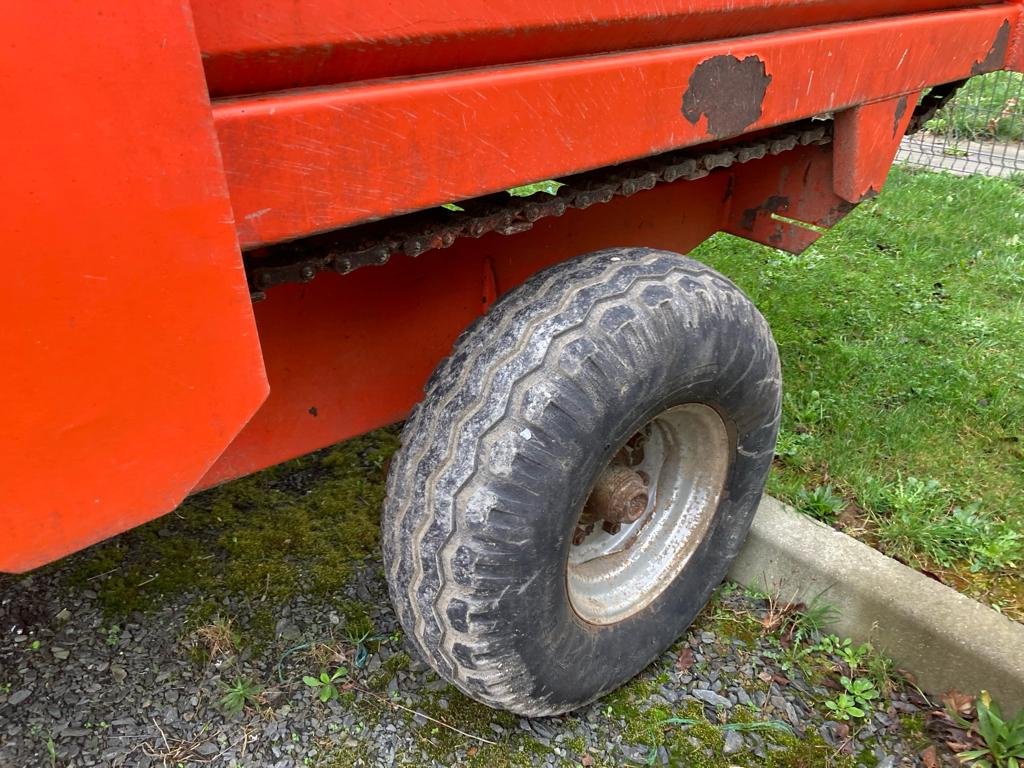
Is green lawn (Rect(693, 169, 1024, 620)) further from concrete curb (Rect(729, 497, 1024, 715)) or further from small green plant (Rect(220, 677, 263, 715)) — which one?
small green plant (Rect(220, 677, 263, 715))

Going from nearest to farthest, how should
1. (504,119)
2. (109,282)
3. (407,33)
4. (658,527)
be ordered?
(109,282)
(407,33)
(504,119)
(658,527)

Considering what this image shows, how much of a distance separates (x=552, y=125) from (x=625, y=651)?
126cm

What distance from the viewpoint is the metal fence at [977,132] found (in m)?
6.44

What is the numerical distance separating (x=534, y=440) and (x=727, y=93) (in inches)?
30.8

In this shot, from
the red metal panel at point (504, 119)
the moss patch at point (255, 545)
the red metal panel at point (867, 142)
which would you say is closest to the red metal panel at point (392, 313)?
the red metal panel at point (867, 142)

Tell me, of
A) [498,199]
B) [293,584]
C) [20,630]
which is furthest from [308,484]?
[498,199]

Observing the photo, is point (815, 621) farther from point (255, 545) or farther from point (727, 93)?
point (255, 545)

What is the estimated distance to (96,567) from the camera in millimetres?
2348

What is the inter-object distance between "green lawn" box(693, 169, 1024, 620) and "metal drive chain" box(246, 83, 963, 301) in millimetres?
1143

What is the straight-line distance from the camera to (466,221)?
1.53 m

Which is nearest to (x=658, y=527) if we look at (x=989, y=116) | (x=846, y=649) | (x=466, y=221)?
(x=846, y=649)

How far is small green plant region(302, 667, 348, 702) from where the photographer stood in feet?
6.53

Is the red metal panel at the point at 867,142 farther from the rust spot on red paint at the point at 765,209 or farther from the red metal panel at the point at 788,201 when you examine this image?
the rust spot on red paint at the point at 765,209

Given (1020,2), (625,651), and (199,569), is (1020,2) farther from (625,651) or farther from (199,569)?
(199,569)
